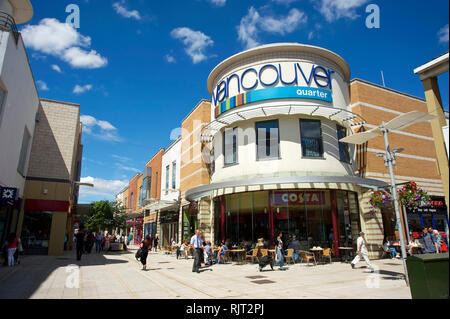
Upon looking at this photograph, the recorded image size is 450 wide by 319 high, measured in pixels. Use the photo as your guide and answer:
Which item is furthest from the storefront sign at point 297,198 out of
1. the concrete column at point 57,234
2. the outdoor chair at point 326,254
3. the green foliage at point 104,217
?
the green foliage at point 104,217

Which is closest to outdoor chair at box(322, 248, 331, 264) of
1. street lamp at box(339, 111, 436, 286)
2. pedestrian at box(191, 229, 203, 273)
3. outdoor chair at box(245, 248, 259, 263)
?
outdoor chair at box(245, 248, 259, 263)

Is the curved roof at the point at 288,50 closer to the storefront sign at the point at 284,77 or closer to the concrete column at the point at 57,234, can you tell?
the storefront sign at the point at 284,77

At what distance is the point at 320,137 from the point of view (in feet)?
54.8

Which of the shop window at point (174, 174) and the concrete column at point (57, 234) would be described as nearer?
the concrete column at point (57, 234)

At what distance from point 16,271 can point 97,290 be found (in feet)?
19.1

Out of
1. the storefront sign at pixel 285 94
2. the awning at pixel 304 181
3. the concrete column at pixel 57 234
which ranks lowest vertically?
the concrete column at pixel 57 234

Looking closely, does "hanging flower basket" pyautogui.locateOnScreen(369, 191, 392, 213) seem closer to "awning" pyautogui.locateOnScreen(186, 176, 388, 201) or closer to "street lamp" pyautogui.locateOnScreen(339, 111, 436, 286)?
"awning" pyautogui.locateOnScreen(186, 176, 388, 201)

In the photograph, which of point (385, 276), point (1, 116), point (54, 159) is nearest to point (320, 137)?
point (385, 276)

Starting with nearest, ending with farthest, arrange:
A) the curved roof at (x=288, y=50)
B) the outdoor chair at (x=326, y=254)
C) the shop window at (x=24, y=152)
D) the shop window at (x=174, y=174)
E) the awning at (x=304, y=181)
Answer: the outdoor chair at (x=326, y=254) < the awning at (x=304, y=181) < the curved roof at (x=288, y=50) < the shop window at (x=24, y=152) < the shop window at (x=174, y=174)

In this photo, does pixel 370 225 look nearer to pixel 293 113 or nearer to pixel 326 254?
pixel 326 254

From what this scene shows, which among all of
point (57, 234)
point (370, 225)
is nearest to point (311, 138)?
point (370, 225)

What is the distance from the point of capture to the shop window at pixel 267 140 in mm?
16641

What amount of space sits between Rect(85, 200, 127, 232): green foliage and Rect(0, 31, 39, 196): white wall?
1804 cm

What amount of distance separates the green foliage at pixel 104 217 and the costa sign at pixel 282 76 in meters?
25.8
